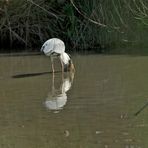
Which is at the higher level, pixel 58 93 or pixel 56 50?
pixel 56 50

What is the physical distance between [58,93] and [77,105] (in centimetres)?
142

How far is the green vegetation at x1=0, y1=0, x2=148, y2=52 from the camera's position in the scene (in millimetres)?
17692

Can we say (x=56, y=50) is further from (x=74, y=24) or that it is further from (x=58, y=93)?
(x=74, y=24)

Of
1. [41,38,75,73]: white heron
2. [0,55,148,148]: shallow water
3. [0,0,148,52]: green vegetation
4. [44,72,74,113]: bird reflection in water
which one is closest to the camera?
[0,55,148,148]: shallow water

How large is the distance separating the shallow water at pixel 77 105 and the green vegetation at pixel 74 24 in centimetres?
338

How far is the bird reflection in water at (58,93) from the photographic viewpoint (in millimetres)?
8914

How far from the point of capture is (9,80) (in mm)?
12117

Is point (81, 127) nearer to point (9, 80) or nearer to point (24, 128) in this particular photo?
point (24, 128)

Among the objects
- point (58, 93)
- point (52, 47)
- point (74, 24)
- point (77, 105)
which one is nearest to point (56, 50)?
point (52, 47)

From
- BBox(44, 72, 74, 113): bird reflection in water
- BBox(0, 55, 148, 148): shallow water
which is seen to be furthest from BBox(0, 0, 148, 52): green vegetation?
BBox(44, 72, 74, 113): bird reflection in water

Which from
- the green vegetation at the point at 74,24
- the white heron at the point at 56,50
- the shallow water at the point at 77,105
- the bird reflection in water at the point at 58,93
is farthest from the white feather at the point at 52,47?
the green vegetation at the point at 74,24

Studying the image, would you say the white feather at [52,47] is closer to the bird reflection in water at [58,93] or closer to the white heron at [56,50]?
the white heron at [56,50]

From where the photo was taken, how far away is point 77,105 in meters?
8.84

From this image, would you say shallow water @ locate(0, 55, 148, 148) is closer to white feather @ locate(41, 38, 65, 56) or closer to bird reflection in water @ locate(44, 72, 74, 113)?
bird reflection in water @ locate(44, 72, 74, 113)
